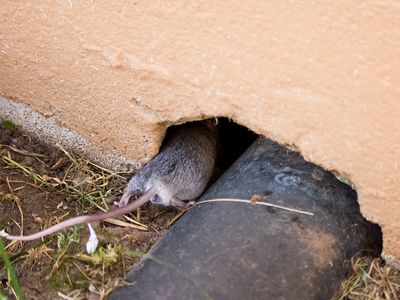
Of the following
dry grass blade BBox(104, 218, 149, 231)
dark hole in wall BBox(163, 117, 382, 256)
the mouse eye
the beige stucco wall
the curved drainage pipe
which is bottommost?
dark hole in wall BBox(163, 117, 382, 256)

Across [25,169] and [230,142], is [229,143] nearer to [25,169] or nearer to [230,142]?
[230,142]

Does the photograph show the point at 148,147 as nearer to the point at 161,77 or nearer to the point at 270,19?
the point at 161,77

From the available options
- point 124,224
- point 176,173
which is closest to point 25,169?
point 124,224

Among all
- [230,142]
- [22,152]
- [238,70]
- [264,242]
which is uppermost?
[238,70]

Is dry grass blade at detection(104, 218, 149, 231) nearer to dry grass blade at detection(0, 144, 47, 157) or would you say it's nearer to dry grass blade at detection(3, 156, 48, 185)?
dry grass blade at detection(3, 156, 48, 185)

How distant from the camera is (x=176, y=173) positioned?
2.08m

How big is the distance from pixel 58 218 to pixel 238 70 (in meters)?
0.73

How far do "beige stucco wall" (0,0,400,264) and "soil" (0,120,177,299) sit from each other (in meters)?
0.17

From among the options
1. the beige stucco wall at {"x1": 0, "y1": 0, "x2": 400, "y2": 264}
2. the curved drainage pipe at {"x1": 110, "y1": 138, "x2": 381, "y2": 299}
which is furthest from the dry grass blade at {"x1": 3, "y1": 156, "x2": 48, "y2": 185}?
the curved drainage pipe at {"x1": 110, "y1": 138, "x2": 381, "y2": 299}

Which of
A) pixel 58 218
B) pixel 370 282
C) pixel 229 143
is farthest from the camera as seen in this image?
pixel 229 143

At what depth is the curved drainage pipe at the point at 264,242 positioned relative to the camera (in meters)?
1.62

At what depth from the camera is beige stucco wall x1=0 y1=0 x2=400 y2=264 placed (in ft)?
5.13

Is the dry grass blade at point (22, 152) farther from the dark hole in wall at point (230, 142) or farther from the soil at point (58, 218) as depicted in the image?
the dark hole in wall at point (230, 142)

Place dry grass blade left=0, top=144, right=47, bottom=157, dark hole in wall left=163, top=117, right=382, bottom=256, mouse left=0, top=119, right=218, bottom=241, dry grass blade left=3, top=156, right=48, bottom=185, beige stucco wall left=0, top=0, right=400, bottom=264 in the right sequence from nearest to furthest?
beige stucco wall left=0, top=0, right=400, bottom=264, mouse left=0, top=119, right=218, bottom=241, dry grass blade left=3, top=156, right=48, bottom=185, dry grass blade left=0, top=144, right=47, bottom=157, dark hole in wall left=163, top=117, right=382, bottom=256
